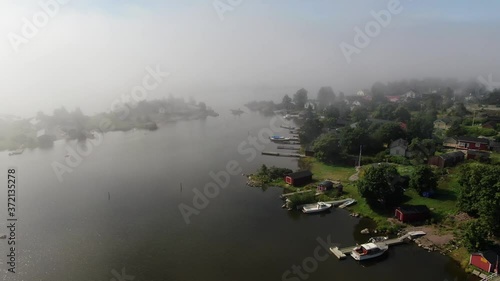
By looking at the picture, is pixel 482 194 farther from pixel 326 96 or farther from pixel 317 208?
pixel 326 96

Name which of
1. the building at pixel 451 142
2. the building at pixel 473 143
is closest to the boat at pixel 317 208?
the building at pixel 473 143

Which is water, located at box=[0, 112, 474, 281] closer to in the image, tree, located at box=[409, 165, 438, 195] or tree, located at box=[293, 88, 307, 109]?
tree, located at box=[409, 165, 438, 195]

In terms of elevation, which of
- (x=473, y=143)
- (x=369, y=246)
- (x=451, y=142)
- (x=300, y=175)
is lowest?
(x=369, y=246)

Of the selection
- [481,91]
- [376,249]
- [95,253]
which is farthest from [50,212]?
[481,91]

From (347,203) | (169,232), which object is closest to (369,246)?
(347,203)

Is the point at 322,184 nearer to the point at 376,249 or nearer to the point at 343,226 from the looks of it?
the point at 343,226

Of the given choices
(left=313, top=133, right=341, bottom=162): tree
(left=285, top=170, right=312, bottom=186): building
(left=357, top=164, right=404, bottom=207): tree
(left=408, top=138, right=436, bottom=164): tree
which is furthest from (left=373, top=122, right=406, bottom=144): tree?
(left=357, top=164, right=404, bottom=207): tree

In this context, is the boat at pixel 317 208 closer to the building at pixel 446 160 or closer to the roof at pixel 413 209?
the roof at pixel 413 209
